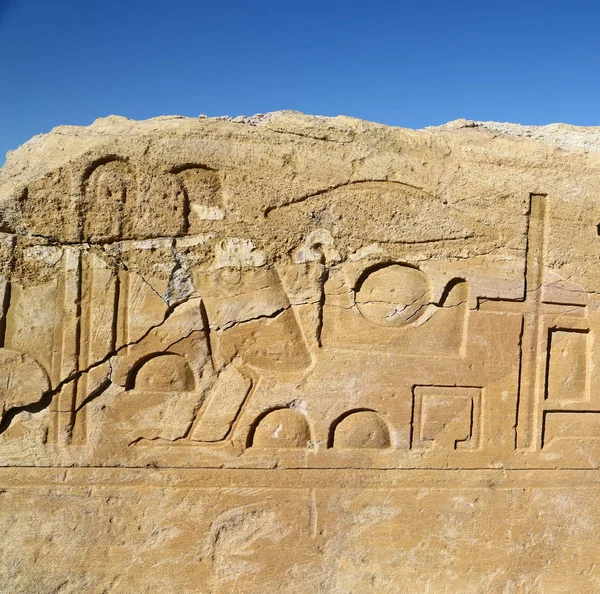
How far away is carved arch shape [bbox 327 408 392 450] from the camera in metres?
2.83

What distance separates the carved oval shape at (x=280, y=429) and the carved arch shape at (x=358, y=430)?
16 centimetres

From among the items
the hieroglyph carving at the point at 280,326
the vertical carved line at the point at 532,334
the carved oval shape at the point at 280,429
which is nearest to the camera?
the hieroglyph carving at the point at 280,326

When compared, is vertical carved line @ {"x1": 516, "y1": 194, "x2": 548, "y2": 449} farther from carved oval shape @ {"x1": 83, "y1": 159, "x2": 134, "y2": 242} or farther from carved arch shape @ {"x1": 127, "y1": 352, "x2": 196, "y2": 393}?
carved oval shape @ {"x1": 83, "y1": 159, "x2": 134, "y2": 242}

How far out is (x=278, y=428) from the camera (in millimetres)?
2789

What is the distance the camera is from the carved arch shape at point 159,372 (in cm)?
269

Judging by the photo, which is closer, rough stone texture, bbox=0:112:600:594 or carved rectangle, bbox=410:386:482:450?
rough stone texture, bbox=0:112:600:594

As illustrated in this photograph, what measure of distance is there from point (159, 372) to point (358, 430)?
0.95 metres

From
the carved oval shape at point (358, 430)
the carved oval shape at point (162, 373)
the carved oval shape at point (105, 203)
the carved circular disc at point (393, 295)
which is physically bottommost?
the carved oval shape at point (358, 430)

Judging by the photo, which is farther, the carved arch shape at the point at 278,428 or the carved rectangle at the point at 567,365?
the carved rectangle at the point at 567,365

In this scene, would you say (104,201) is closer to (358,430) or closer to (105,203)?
(105,203)

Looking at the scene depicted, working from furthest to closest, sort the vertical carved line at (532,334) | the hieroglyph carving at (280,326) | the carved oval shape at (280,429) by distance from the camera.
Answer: the vertical carved line at (532,334)
the carved oval shape at (280,429)
the hieroglyph carving at (280,326)

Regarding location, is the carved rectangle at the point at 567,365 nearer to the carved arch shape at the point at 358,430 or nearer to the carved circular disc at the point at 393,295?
the carved circular disc at the point at 393,295

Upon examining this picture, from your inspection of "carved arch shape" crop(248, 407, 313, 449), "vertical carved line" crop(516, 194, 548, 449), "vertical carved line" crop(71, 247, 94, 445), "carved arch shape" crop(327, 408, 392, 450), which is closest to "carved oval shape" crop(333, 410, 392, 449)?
"carved arch shape" crop(327, 408, 392, 450)

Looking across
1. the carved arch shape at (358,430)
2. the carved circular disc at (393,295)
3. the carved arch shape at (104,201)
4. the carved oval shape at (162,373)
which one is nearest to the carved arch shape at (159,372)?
the carved oval shape at (162,373)
